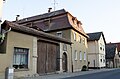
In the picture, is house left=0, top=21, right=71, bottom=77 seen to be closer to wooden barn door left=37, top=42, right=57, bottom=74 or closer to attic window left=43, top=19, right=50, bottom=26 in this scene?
wooden barn door left=37, top=42, right=57, bottom=74

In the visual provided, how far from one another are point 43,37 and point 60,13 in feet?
41.7

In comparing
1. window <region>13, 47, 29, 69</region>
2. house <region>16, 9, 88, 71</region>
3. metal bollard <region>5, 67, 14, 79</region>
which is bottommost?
metal bollard <region>5, 67, 14, 79</region>

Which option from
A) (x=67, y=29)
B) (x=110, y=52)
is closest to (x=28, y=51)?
(x=67, y=29)

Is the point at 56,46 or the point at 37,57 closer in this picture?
the point at 37,57

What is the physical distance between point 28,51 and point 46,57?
11.7ft

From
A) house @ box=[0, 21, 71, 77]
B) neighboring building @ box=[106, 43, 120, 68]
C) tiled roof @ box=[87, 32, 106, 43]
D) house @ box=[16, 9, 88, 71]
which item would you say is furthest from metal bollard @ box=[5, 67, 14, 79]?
neighboring building @ box=[106, 43, 120, 68]

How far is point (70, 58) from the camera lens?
101ft

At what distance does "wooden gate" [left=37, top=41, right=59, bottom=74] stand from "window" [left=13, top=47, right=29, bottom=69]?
219cm

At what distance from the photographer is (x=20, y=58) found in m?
19.7

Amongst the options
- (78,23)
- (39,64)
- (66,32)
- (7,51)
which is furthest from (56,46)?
(78,23)

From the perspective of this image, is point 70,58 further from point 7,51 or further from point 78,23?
point 7,51

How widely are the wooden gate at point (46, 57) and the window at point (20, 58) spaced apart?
86.3 inches

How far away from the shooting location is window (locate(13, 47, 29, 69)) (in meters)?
19.1

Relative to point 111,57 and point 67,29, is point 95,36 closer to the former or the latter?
point 111,57
